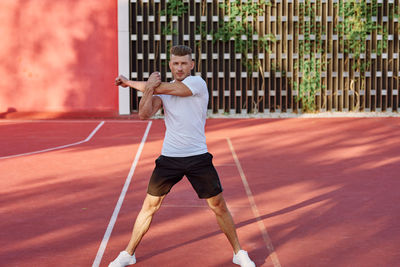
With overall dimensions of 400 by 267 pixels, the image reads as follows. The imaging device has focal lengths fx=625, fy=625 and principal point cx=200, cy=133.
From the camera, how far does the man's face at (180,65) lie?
4.64 meters

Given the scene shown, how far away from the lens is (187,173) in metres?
4.76

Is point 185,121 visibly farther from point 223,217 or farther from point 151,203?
point 223,217

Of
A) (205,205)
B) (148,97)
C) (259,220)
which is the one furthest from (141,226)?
(205,205)

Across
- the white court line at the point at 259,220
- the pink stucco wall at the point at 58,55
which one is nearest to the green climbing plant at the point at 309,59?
the pink stucco wall at the point at 58,55

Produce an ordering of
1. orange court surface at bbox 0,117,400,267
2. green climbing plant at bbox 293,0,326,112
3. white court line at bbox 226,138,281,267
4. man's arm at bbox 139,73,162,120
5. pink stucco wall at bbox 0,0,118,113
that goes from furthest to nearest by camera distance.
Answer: green climbing plant at bbox 293,0,326,112 → pink stucco wall at bbox 0,0,118,113 → orange court surface at bbox 0,117,400,267 → white court line at bbox 226,138,281,267 → man's arm at bbox 139,73,162,120

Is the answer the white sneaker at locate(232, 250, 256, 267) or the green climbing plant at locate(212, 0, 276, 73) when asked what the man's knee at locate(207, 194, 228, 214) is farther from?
the green climbing plant at locate(212, 0, 276, 73)

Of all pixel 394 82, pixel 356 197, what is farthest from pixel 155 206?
pixel 394 82

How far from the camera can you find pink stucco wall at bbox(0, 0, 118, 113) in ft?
51.7

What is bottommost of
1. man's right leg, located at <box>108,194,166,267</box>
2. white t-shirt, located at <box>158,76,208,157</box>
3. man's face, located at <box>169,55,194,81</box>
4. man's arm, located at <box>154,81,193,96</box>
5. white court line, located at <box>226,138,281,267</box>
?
white court line, located at <box>226,138,281,267</box>

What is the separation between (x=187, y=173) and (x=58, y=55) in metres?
11.9

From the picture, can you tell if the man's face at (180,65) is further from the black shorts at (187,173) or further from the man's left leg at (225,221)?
the man's left leg at (225,221)

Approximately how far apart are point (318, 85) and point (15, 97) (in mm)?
7797

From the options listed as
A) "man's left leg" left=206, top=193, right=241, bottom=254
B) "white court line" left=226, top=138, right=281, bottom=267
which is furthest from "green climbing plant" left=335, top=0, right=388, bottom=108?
"man's left leg" left=206, top=193, right=241, bottom=254

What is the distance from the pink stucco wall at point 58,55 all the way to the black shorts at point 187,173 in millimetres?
11548
